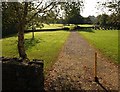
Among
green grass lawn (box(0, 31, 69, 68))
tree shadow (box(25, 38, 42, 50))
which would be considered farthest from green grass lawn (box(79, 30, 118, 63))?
tree shadow (box(25, 38, 42, 50))

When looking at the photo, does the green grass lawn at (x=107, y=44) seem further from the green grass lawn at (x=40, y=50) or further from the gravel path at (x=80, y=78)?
the green grass lawn at (x=40, y=50)

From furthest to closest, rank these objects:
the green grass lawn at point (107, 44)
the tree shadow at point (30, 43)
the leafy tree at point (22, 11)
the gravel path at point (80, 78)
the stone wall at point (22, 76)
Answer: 1. the tree shadow at point (30, 43)
2. the green grass lawn at point (107, 44)
3. the leafy tree at point (22, 11)
4. the gravel path at point (80, 78)
5. the stone wall at point (22, 76)

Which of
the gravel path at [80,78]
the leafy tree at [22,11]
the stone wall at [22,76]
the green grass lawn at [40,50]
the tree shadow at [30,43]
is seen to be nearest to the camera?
the stone wall at [22,76]

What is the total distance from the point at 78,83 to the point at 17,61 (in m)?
3.15

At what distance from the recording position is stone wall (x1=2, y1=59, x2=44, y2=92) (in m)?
9.47

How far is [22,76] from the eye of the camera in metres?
9.46

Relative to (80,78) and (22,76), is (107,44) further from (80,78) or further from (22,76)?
(22,76)

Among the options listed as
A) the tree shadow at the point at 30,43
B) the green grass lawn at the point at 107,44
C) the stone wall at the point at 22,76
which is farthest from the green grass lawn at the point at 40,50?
the stone wall at the point at 22,76

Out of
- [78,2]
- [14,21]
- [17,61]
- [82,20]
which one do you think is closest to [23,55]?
[14,21]

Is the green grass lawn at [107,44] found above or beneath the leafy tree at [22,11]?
beneath

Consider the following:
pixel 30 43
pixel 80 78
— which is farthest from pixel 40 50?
pixel 80 78

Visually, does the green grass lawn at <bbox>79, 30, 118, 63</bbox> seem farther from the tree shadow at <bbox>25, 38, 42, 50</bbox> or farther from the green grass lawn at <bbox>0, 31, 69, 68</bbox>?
the tree shadow at <bbox>25, 38, 42, 50</bbox>

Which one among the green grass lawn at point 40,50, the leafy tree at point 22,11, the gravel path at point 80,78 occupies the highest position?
the leafy tree at point 22,11

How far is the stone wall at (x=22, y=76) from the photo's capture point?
9.47 meters
